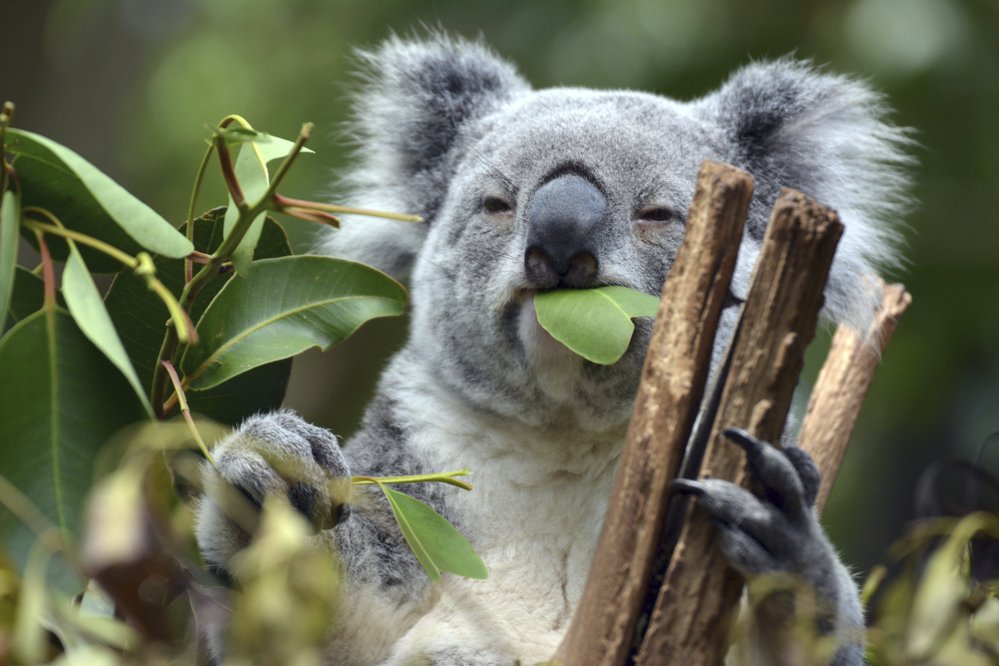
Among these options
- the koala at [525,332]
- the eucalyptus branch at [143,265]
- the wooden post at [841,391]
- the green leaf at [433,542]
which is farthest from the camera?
the wooden post at [841,391]

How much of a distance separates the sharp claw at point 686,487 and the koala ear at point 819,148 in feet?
4.44

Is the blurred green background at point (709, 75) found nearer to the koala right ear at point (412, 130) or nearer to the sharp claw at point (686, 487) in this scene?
the koala right ear at point (412, 130)

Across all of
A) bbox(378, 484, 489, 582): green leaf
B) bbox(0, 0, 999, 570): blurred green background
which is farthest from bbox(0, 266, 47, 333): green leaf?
bbox(0, 0, 999, 570): blurred green background

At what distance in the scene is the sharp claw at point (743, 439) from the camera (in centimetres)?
158

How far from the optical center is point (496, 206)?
2.71m

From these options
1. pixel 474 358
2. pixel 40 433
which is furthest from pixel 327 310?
pixel 474 358

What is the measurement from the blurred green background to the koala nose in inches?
143

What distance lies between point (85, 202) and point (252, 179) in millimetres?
309

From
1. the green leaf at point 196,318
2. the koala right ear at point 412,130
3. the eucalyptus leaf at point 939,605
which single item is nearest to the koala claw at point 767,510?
the eucalyptus leaf at point 939,605

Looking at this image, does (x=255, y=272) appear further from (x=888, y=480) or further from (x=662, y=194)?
(x=888, y=480)

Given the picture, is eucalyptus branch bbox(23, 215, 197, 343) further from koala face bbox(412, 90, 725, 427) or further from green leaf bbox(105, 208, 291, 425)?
koala face bbox(412, 90, 725, 427)

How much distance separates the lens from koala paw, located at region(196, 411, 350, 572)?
6.41ft

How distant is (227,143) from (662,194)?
4.02ft

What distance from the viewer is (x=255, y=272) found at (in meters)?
1.85
